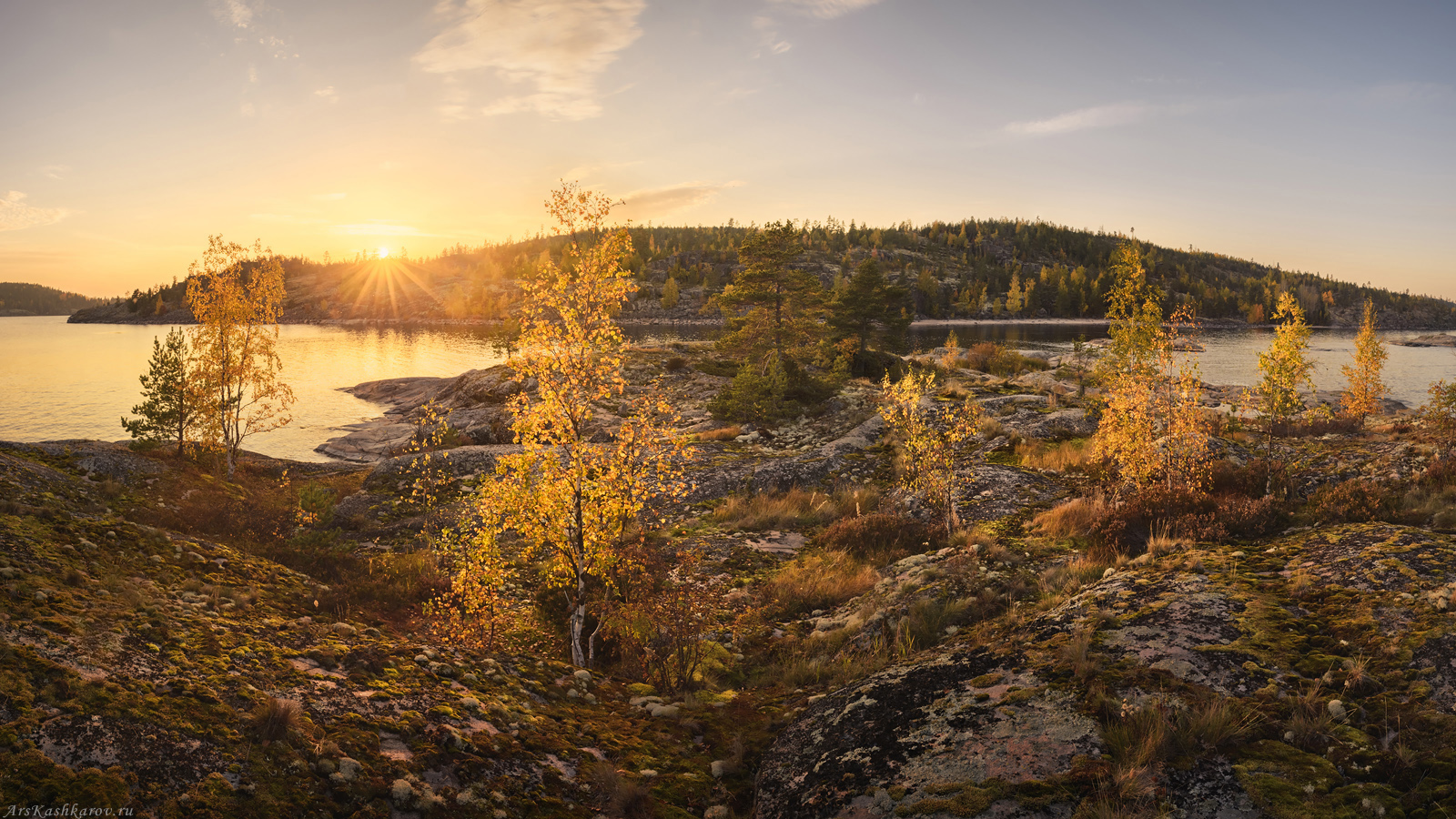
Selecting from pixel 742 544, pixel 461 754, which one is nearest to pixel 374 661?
pixel 461 754

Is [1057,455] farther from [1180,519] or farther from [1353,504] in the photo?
[1353,504]

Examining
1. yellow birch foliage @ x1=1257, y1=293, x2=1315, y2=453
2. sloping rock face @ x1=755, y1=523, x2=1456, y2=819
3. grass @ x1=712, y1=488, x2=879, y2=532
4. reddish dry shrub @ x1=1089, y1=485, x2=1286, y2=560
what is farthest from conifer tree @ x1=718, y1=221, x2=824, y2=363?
sloping rock face @ x1=755, y1=523, x2=1456, y2=819

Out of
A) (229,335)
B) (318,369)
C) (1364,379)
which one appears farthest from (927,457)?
(318,369)

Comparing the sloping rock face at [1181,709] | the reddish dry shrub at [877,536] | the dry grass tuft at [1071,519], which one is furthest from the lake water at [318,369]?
the sloping rock face at [1181,709]

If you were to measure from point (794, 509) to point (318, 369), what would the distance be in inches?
3335

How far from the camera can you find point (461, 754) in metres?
5.85

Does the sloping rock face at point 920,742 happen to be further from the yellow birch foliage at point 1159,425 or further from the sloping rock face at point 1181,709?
the yellow birch foliage at point 1159,425

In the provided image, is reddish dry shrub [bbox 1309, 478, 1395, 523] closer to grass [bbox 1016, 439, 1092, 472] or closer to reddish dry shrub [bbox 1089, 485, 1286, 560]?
reddish dry shrub [bbox 1089, 485, 1286, 560]

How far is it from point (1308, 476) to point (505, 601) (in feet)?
67.0

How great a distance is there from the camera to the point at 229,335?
25.7m

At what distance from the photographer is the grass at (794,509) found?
62.0 feet

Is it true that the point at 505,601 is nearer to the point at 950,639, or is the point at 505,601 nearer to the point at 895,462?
the point at 950,639

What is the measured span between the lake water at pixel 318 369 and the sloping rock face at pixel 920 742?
4189 centimetres

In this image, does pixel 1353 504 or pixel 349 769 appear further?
pixel 1353 504
